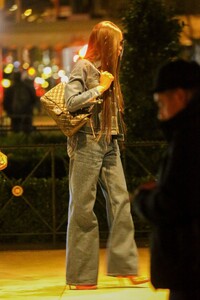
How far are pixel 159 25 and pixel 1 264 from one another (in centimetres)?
329

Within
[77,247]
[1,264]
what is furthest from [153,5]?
[77,247]

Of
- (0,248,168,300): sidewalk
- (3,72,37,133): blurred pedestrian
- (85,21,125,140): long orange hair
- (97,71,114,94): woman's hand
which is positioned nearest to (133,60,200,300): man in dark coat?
(0,248,168,300): sidewalk

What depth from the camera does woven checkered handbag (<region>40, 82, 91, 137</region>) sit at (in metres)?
6.13

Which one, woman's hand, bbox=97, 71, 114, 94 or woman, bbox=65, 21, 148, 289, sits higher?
woman's hand, bbox=97, 71, 114, 94

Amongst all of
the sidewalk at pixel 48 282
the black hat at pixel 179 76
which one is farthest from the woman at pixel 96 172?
the black hat at pixel 179 76

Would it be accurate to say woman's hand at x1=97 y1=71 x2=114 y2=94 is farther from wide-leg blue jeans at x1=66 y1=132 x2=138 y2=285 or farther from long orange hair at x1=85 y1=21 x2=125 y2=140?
wide-leg blue jeans at x1=66 y1=132 x2=138 y2=285

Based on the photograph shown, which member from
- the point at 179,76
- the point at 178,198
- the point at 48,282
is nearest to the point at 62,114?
the point at 48,282

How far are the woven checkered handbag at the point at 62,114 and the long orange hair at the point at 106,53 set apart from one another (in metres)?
0.18

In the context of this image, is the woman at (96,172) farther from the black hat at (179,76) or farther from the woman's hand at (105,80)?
the black hat at (179,76)

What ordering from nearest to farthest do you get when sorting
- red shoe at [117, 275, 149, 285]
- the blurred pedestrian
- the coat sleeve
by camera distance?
the coat sleeve → red shoe at [117, 275, 149, 285] → the blurred pedestrian

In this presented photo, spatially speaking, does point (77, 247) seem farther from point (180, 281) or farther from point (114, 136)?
point (180, 281)

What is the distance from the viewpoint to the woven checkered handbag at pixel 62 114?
613 cm

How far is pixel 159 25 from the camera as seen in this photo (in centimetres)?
952

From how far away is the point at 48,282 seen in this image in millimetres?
6969
